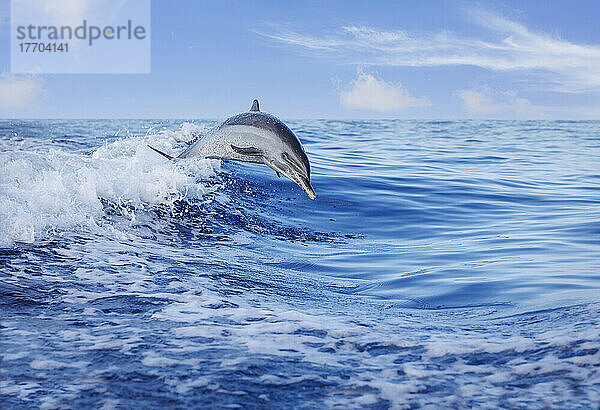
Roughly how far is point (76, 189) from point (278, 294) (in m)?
4.08

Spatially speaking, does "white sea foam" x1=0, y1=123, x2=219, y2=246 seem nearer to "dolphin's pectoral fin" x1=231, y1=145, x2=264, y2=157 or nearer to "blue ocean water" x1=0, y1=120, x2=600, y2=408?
"blue ocean water" x1=0, y1=120, x2=600, y2=408

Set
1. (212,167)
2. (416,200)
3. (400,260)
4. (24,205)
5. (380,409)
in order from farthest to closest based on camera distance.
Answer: (212,167)
(416,200)
(400,260)
(24,205)
(380,409)

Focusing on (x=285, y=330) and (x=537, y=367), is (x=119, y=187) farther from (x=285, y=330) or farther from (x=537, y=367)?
(x=537, y=367)

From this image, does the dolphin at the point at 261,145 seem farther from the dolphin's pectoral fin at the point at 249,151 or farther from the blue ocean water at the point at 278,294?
the blue ocean water at the point at 278,294

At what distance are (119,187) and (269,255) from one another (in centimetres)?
281

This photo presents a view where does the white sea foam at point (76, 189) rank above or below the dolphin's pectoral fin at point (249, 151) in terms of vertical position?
below

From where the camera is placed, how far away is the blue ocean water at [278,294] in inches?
138

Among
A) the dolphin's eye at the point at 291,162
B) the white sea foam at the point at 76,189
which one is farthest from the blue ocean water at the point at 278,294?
the dolphin's eye at the point at 291,162

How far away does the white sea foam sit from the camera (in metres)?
6.90

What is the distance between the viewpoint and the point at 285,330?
442cm

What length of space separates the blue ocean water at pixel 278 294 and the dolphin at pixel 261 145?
3.75 feet

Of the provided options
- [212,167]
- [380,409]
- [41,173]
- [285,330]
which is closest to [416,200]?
[212,167]

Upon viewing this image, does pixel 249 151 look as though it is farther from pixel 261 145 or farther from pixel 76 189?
pixel 76 189

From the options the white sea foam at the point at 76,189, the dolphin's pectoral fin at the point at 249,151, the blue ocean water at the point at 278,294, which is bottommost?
the blue ocean water at the point at 278,294
